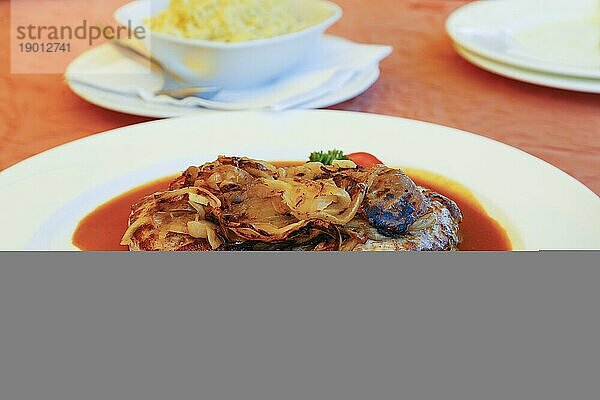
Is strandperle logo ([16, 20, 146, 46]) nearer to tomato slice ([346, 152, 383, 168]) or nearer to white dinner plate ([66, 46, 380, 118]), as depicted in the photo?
white dinner plate ([66, 46, 380, 118])

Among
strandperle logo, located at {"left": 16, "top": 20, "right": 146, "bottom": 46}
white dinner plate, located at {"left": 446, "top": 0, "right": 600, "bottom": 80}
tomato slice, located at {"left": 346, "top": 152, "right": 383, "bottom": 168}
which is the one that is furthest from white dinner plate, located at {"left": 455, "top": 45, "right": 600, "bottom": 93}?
strandperle logo, located at {"left": 16, "top": 20, "right": 146, "bottom": 46}

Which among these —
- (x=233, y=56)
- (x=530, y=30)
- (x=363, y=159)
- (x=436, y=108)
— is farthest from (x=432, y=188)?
(x=530, y=30)

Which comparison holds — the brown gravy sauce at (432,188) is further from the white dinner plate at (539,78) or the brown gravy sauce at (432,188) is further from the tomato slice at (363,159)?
the white dinner plate at (539,78)

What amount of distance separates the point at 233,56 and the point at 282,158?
206 millimetres

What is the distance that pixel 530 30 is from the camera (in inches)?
50.2

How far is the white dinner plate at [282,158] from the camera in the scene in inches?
28.6

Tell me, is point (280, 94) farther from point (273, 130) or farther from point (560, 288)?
point (560, 288)

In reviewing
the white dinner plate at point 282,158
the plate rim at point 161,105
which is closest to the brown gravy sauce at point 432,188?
the white dinner plate at point 282,158

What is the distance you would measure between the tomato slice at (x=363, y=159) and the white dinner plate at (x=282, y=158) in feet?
0.08

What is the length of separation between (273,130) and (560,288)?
45cm

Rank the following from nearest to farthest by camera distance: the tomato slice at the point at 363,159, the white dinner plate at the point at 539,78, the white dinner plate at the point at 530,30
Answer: the tomato slice at the point at 363,159 < the white dinner plate at the point at 539,78 < the white dinner plate at the point at 530,30

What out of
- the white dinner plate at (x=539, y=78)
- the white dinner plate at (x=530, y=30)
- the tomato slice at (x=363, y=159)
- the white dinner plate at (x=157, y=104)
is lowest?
the white dinner plate at (x=157, y=104)

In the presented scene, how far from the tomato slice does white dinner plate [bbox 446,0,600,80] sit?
0.26m

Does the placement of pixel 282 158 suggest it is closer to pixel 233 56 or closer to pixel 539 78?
pixel 233 56
